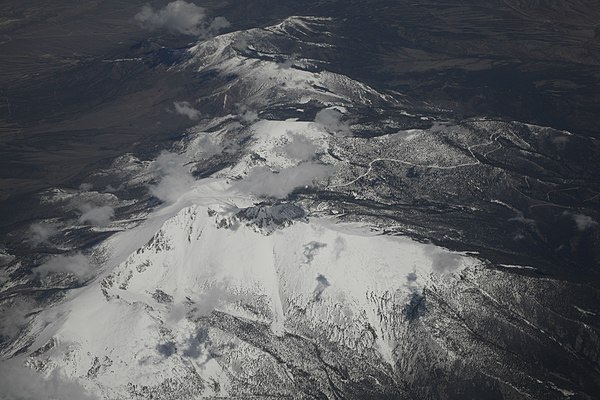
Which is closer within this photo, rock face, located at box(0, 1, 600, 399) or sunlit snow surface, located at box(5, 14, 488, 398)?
rock face, located at box(0, 1, 600, 399)

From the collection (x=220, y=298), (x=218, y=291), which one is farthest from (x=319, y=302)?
(x=218, y=291)

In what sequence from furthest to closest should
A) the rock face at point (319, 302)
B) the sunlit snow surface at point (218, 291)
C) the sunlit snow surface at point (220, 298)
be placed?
the sunlit snow surface at point (218, 291) < the sunlit snow surface at point (220, 298) < the rock face at point (319, 302)

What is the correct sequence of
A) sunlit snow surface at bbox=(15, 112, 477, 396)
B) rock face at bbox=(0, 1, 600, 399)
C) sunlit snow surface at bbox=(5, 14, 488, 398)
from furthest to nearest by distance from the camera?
sunlit snow surface at bbox=(15, 112, 477, 396) < sunlit snow surface at bbox=(5, 14, 488, 398) < rock face at bbox=(0, 1, 600, 399)

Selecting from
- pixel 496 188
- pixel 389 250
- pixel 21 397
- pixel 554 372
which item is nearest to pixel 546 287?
pixel 554 372

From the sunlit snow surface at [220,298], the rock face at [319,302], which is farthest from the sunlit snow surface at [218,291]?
the rock face at [319,302]

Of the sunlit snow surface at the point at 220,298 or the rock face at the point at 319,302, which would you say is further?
the sunlit snow surface at the point at 220,298

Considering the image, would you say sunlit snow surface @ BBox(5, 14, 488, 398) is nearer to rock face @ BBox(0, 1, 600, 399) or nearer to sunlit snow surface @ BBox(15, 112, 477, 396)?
sunlit snow surface @ BBox(15, 112, 477, 396)

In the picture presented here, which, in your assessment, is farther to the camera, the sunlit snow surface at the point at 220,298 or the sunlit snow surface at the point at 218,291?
the sunlit snow surface at the point at 218,291

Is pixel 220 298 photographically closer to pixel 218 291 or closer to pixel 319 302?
pixel 218 291

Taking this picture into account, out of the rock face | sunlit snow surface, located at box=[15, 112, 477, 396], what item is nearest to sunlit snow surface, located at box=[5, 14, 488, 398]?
sunlit snow surface, located at box=[15, 112, 477, 396]

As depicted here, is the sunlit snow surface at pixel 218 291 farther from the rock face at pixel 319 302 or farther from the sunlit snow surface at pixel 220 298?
the rock face at pixel 319 302

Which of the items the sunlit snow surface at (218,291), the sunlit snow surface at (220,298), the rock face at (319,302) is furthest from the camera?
the sunlit snow surface at (218,291)
